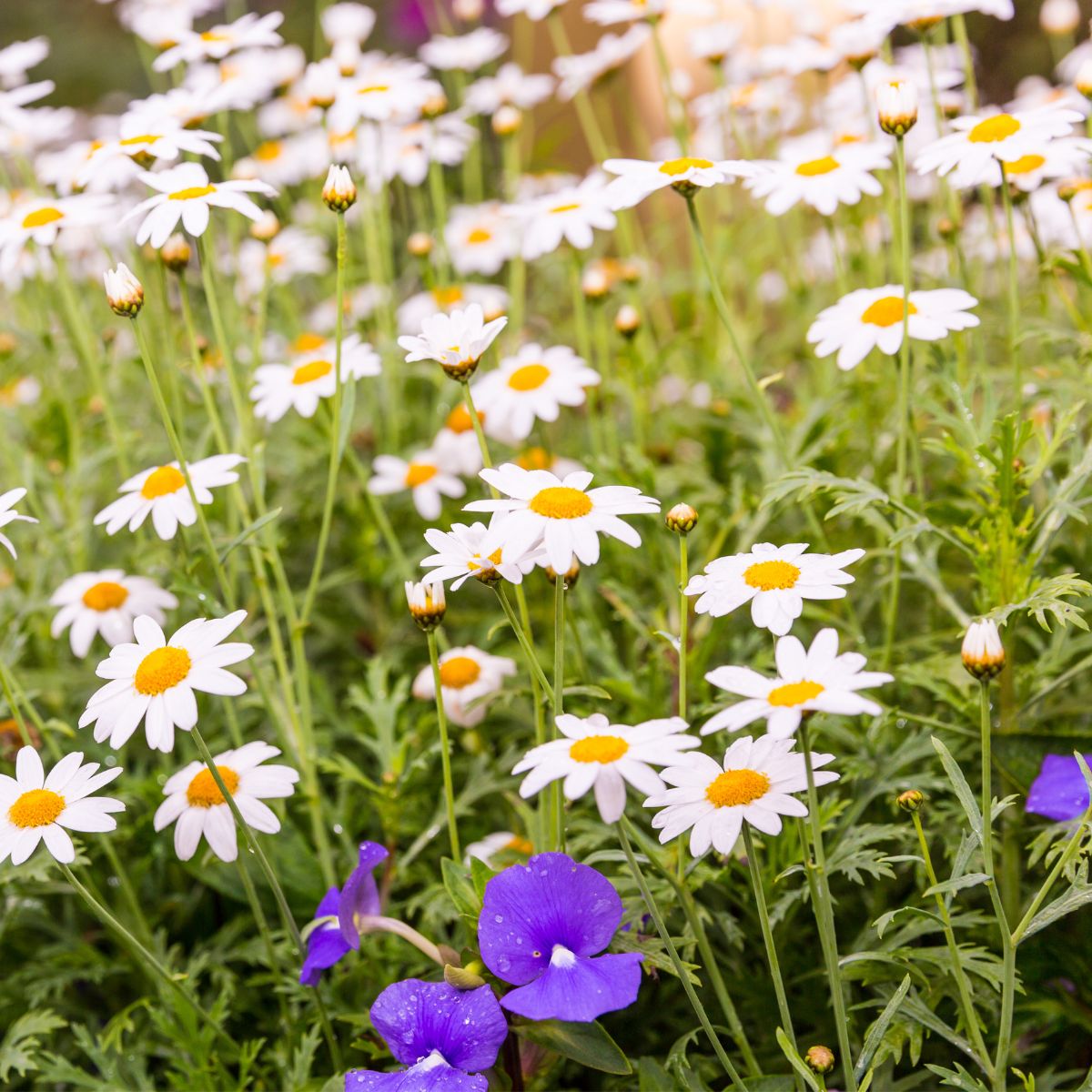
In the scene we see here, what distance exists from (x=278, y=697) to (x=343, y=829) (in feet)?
0.67

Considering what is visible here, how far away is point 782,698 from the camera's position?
0.70 metres

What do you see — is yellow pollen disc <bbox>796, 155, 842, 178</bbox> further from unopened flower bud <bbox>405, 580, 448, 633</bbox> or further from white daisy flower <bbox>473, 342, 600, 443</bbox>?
unopened flower bud <bbox>405, 580, 448, 633</bbox>

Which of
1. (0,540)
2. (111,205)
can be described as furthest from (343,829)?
(111,205)

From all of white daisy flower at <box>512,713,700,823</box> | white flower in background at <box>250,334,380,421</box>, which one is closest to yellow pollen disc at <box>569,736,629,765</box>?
white daisy flower at <box>512,713,700,823</box>

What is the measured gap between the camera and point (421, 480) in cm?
149

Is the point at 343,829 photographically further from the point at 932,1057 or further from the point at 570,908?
the point at 932,1057

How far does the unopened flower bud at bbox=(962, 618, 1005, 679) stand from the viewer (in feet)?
2.41

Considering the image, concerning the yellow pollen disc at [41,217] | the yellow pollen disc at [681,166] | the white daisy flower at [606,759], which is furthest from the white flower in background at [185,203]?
the white daisy flower at [606,759]

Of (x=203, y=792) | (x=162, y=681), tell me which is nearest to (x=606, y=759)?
(x=162, y=681)

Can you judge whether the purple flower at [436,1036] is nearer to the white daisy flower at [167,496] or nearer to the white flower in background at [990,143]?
the white daisy flower at [167,496]

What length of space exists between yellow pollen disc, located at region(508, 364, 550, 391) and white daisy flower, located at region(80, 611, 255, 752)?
1.89 ft

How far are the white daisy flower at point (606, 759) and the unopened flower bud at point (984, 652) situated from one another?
0.58 ft

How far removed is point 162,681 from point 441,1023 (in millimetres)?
315

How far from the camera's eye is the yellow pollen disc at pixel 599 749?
0.73 metres
